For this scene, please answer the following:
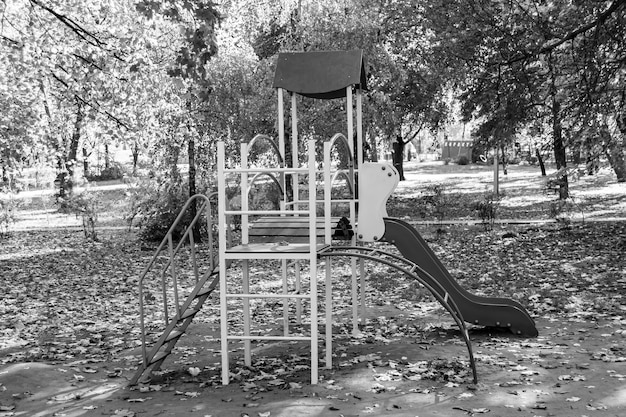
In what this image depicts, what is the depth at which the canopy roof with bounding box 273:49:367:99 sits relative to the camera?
849 cm

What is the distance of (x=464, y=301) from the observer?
8266 mm

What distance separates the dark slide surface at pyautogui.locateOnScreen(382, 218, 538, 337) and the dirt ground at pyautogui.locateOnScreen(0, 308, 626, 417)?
0.71 ft

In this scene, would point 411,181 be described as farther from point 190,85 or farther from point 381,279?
point 381,279

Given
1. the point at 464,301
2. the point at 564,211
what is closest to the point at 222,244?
the point at 464,301

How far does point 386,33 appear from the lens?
67.1 ft

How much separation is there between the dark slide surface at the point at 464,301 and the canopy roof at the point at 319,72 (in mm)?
1599

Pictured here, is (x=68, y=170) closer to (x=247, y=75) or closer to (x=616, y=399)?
(x=247, y=75)

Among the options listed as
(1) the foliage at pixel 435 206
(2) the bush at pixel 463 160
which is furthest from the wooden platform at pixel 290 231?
(2) the bush at pixel 463 160

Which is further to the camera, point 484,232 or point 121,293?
point 484,232

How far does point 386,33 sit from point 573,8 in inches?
264

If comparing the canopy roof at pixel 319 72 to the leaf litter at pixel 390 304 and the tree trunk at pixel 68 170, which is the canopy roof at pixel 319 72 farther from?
the tree trunk at pixel 68 170

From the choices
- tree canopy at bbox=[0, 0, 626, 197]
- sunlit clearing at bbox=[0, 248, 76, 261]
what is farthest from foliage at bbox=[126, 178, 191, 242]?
sunlit clearing at bbox=[0, 248, 76, 261]

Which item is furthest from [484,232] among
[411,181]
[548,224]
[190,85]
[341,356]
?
[411,181]

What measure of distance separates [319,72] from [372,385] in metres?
A: 3.73
